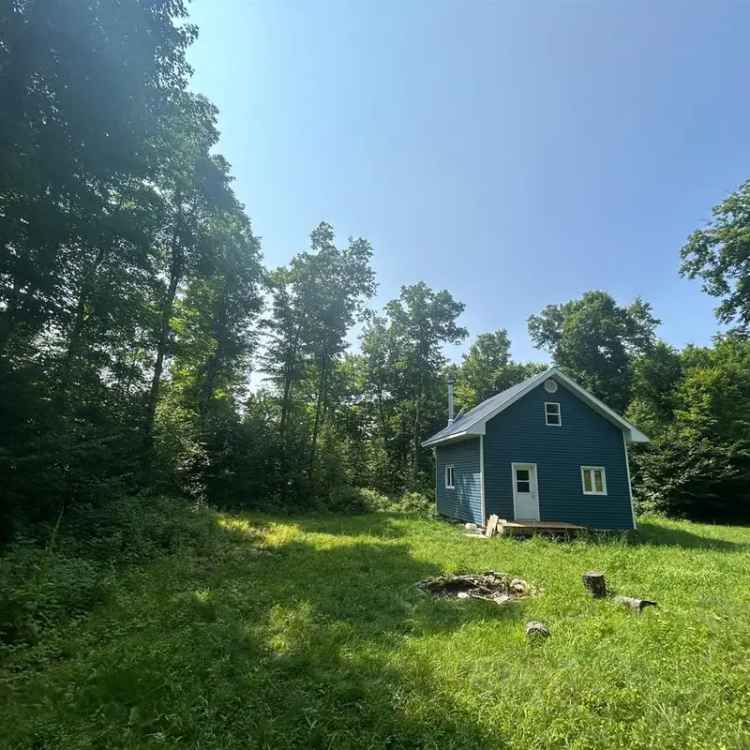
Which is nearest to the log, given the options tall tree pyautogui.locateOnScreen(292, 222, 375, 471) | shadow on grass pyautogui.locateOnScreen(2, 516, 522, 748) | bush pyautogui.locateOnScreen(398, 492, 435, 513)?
shadow on grass pyautogui.locateOnScreen(2, 516, 522, 748)

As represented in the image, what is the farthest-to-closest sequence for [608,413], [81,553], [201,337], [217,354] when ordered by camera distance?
[217,354] → [201,337] → [608,413] → [81,553]

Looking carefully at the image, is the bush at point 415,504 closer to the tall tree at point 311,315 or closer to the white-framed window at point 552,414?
the tall tree at point 311,315

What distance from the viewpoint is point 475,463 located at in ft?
47.7

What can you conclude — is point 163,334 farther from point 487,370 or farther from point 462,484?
point 487,370

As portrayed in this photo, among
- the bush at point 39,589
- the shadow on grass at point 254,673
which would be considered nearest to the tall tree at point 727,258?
the shadow on grass at point 254,673

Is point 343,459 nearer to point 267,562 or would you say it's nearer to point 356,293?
point 356,293

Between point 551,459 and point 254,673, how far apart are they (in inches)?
500

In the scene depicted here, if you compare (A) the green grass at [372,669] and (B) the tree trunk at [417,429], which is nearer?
(A) the green grass at [372,669]

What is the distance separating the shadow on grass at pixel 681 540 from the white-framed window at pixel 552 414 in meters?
4.29

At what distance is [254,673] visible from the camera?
3.77 metres

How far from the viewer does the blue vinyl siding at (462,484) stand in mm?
14398

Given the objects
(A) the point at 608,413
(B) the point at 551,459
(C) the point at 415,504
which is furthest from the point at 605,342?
(B) the point at 551,459

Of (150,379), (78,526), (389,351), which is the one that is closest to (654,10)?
(78,526)

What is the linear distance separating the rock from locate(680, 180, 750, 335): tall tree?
20.5 metres
